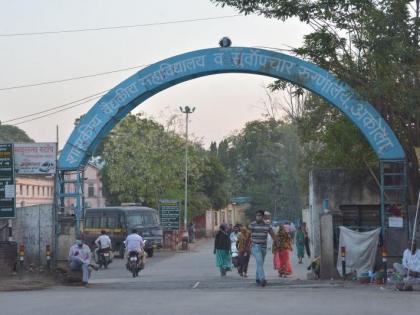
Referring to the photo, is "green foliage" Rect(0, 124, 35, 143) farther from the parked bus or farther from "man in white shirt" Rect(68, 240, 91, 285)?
"man in white shirt" Rect(68, 240, 91, 285)

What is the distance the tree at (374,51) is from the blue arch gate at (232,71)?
24.9 inches

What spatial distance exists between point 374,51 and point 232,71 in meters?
4.38

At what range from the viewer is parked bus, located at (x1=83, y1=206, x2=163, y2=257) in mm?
40406

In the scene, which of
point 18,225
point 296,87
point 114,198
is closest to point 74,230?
point 18,225

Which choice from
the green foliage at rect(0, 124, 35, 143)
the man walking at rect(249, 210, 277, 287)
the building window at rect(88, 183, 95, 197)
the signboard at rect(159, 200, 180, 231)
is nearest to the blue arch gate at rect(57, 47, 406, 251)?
the man walking at rect(249, 210, 277, 287)

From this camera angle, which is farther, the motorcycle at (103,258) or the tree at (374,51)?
the motorcycle at (103,258)

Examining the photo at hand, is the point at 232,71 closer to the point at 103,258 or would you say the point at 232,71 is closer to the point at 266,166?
the point at 103,258

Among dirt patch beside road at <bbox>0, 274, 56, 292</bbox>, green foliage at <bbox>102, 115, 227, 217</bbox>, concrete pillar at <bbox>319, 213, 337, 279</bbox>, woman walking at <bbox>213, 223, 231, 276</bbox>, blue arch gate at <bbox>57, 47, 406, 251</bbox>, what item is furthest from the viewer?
green foliage at <bbox>102, 115, 227, 217</bbox>

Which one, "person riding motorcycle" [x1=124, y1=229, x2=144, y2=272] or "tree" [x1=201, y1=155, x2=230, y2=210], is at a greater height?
"tree" [x1=201, y1=155, x2=230, y2=210]

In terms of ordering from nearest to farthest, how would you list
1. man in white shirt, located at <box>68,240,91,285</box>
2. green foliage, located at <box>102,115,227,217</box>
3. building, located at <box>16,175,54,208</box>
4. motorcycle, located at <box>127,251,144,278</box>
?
man in white shirt, located at <box>68,240,91,285</box> < motorcycle, located at <box>127,251,144,278</box> < green foliage, located at <box>102,115,227,217</box> < building, located at <box>16,175,54,208</box>

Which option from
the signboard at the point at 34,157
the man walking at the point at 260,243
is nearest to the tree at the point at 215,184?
the signboard at the point at 34,157

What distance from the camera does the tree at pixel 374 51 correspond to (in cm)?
1881

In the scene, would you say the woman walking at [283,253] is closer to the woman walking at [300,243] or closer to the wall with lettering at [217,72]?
the wall with lettering at [217,72]

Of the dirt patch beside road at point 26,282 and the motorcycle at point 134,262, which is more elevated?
the motorcycle at point 134,262
